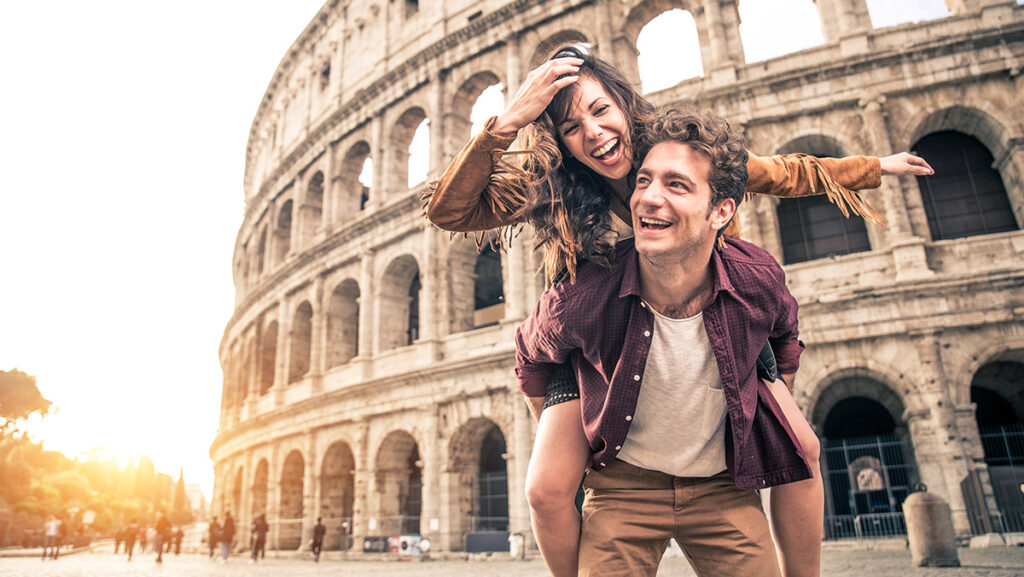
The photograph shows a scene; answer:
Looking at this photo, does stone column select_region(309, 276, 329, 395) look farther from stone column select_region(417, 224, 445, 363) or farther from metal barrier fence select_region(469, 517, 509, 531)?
metal barrier fence select_region(469, 517, 509, 531)

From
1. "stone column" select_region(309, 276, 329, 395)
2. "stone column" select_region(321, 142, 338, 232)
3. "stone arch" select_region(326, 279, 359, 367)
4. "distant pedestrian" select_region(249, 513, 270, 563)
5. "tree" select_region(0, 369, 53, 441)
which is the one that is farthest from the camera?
"tree" select_region(0, 369, 53, 441)

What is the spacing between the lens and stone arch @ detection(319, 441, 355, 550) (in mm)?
17484

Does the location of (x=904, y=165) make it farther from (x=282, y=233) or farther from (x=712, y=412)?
(x=282, y=233)

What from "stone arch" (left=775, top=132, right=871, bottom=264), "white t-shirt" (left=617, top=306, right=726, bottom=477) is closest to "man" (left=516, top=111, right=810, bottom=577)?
"white t-shirt" (left=617, top=306, right=726, bottom=477)

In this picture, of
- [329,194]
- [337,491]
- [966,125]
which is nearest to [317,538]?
[337,491]

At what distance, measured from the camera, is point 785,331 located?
1872 millimetres

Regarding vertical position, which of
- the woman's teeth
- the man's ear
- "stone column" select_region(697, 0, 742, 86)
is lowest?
the woman's teeth

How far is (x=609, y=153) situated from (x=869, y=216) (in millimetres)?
939

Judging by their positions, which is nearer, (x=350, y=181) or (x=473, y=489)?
(x=473, y=489)

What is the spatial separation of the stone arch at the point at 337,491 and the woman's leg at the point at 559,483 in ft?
55.2

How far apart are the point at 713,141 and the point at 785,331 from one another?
1.98ft

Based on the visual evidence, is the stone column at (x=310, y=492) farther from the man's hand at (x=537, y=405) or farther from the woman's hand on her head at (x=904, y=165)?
the woman's hand on her head at (x=904, y=165)

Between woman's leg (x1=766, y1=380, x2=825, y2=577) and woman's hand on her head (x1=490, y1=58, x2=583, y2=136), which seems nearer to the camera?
woman's hand on her head (x1=490, y1=58, x2=583, y2=136)

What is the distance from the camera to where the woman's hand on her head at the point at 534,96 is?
1.72 m
